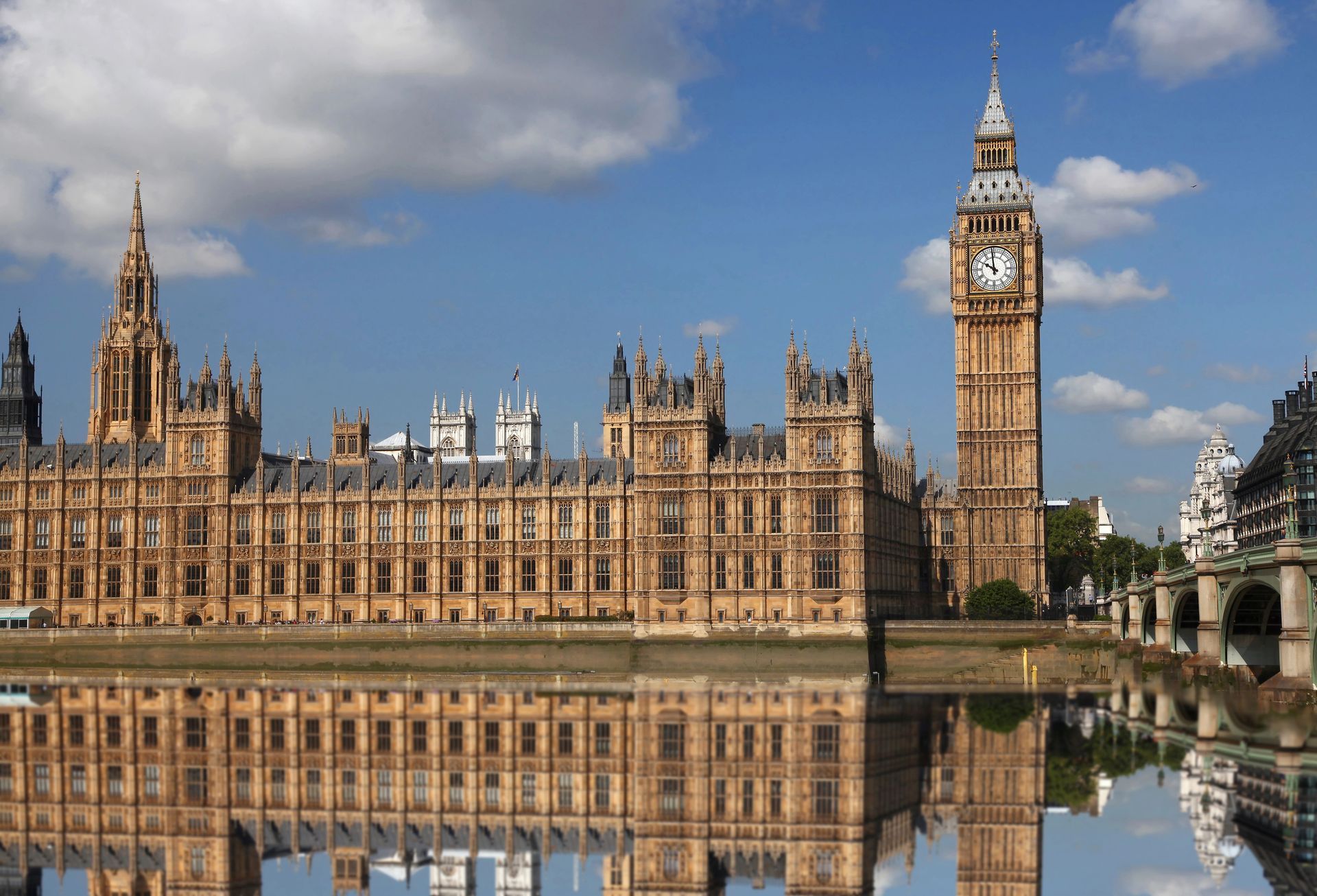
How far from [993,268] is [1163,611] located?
5038cm

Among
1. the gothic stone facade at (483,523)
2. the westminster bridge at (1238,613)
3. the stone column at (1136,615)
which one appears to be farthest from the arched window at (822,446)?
the stone column at (1136,615)

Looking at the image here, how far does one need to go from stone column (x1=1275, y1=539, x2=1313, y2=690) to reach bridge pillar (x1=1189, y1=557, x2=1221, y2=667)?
1441 centimetres

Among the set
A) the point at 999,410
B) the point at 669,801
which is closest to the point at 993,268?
the point at 999,410

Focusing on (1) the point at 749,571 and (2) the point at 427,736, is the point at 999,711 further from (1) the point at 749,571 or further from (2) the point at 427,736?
(1) the point at 749,571

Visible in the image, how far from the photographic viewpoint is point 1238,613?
97.7 m

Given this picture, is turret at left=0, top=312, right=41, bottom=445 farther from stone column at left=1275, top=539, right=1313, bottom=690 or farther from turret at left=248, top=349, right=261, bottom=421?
stone column at left=1275, top=539, right=1313, bottom=690

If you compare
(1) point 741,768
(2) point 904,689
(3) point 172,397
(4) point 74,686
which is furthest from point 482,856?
(3) point 172,397

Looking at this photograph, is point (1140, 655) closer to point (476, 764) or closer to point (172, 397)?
point (476, 764)

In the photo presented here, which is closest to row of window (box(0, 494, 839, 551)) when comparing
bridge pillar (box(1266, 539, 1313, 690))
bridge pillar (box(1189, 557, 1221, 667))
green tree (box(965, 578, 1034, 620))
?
green tree (box(965, 578, 1034, 620))

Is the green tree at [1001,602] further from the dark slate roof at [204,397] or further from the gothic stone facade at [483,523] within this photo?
the dark slate roof at [204,397]

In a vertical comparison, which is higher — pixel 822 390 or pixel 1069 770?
pixel 822 390

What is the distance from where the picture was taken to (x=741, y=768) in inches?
2160

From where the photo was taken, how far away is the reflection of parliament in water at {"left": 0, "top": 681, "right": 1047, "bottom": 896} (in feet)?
133

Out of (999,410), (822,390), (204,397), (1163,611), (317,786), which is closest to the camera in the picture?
(317,786)
